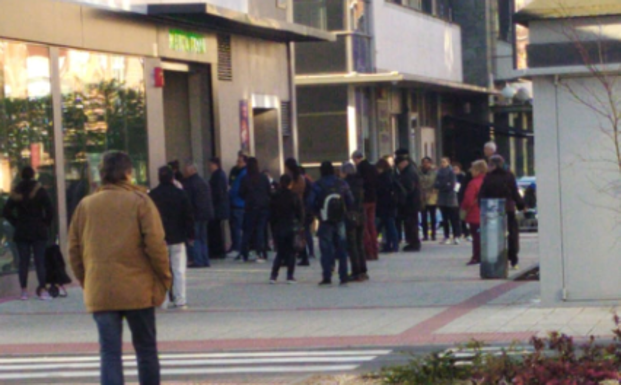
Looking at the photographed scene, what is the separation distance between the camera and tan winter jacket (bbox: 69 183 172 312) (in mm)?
7820

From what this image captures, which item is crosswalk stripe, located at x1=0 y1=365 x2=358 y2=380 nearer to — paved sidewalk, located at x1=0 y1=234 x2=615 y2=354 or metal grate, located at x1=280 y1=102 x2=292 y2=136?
paved sidewalk, located at x1=0 y1=234 x2=615 y2=354

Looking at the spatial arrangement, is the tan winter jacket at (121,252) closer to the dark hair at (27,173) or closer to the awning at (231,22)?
the dark hair at (27,173)

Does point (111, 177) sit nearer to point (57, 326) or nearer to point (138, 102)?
point (57, 326)

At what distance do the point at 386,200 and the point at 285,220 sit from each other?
5.40 meters

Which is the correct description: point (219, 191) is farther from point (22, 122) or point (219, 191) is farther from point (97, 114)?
point (22, 122)

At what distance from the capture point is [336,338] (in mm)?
12297

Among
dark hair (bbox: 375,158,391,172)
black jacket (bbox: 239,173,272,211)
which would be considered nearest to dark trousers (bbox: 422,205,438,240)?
dark hair (bbox: 375,158,391,172)

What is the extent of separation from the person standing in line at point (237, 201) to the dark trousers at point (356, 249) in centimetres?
491

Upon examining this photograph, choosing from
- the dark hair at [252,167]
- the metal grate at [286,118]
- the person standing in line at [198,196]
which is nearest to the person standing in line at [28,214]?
the person standing in line at [198,196]

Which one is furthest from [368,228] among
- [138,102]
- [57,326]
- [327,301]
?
[57,326]

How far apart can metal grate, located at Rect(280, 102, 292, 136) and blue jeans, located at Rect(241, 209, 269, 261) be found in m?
6.26

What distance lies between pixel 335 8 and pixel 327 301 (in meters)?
18.0

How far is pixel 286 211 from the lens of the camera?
17.7 metres

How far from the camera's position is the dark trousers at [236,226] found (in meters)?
22.9
